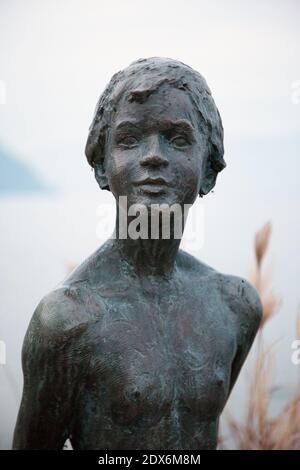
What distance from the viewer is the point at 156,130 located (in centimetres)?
155

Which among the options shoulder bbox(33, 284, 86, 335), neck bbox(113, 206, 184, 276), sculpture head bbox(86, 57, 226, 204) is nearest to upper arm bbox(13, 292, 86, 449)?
shoulder bbox(33, 284, 86, 335)

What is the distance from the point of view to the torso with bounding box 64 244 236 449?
1529 mm

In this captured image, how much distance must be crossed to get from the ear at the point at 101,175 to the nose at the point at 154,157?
16 centimetres

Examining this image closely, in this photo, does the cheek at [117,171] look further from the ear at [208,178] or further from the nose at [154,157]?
the ear at [208,178]

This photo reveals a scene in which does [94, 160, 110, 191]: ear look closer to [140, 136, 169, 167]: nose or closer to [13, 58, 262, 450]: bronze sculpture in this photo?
[13, 58, 262, 450]: bronze sculpture

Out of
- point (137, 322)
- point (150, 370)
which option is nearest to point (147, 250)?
point (137, 322)

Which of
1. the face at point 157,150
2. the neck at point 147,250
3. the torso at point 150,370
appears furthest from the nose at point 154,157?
the torso at point 150,370

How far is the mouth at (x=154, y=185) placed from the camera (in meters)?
1.53

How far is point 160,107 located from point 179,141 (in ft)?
0.28

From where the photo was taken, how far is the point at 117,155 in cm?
158

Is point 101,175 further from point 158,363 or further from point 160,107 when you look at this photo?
point 158,363
